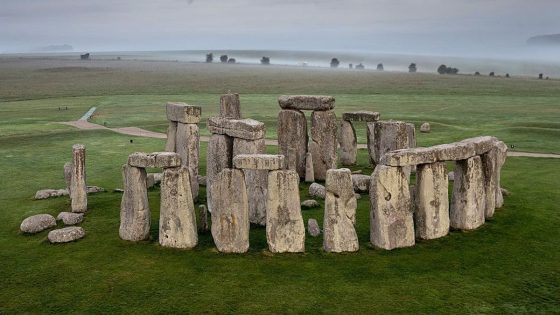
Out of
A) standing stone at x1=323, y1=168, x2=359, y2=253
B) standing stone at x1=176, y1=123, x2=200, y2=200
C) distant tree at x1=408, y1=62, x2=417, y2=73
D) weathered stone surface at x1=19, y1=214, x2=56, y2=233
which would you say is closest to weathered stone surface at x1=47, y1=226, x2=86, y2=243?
weathered stone surface at x1=19, y1=214, x2=56, y2=233

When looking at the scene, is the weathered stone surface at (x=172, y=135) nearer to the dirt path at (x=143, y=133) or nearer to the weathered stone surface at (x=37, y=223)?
the weathered stone surface at (x=37, y=223)

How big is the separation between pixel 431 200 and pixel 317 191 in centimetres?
506

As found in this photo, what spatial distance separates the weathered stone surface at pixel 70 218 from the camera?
1514 centimetres

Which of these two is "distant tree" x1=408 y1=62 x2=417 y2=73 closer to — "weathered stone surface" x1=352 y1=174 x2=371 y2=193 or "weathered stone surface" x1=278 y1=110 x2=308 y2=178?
"weathered stone surface" x1=278 y1=110 x2=308 y2=178

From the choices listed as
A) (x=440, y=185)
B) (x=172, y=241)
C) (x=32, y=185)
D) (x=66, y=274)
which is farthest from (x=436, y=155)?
(x=32, y=185)

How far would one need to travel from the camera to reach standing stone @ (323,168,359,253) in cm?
1260

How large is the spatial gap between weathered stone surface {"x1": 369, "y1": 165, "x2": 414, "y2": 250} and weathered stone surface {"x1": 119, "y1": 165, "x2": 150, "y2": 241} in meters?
5.40

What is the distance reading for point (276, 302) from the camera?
10.5 m

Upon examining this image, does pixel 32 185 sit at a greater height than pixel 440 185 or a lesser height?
lesser

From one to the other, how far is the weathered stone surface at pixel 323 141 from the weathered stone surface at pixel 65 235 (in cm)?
Answer: 922

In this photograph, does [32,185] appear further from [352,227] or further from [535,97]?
[535,97]

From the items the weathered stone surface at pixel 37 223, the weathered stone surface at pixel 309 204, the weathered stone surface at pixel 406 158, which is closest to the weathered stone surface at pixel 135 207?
the weathered stone surface at pixel 37 223

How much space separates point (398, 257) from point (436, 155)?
8.46 ft

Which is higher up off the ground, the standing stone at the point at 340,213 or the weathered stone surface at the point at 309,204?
the standing stone at the point at 340,213
